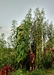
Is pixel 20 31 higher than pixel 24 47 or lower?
higher

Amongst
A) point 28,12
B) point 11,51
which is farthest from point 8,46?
point 28,12

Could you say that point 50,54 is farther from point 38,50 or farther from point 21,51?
point 21,51

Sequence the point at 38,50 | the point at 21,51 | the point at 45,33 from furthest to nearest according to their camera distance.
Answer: the point at 45,33 → the point at 38,50 → the point at 21,51

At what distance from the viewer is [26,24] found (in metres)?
16.1

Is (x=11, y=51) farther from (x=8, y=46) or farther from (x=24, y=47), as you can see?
(x=24, y=47)

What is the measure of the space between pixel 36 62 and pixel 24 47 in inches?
66.8

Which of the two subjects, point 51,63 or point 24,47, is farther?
point 51,63

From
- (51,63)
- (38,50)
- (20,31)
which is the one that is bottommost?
(51,63)

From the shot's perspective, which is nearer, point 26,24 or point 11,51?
point 26,24

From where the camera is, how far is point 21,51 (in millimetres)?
15742

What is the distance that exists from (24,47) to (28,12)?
115 inches

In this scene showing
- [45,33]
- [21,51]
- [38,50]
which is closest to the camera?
[21,51]

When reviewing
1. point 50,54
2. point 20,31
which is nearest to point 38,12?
point 20,31

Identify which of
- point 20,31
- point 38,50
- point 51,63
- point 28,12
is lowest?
point 51,63
